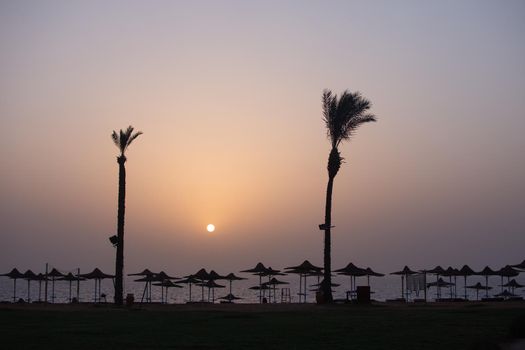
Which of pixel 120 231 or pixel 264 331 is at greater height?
pixel 120 231

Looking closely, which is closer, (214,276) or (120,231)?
(120,231)

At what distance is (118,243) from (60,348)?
32833mm

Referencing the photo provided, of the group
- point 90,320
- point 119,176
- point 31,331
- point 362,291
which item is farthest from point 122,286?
point 31,331

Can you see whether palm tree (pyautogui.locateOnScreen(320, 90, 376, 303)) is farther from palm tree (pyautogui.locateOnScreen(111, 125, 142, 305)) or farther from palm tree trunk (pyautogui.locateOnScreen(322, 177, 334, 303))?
palm tree (pyautogui.locateOnScreen(111, 125, 142, 305))

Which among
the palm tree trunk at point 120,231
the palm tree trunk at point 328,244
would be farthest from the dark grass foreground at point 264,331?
the palm tree trunk at point 120,231

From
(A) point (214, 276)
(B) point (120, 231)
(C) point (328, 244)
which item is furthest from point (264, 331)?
(A) point (214, 276)

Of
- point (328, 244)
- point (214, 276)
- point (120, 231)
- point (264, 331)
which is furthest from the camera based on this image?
point (214, 276)

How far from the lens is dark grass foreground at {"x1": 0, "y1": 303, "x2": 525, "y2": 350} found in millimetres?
20016

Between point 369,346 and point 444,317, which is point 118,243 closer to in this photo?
point 444,317

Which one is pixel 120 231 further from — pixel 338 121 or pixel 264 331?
pixel 264 331

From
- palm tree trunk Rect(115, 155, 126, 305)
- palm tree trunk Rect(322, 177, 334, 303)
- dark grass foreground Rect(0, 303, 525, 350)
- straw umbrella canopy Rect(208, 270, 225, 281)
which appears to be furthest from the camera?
straw umbrella canopy Rect(208, 270, 225, 281)

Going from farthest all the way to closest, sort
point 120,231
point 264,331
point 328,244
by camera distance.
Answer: point 120,231 → point 328,244 → point 264,331

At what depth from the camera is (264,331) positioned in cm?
2420

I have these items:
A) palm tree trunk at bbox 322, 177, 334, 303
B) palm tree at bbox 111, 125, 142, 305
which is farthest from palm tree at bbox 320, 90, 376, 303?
palm tree at bbox 111, 125, 142, 305
